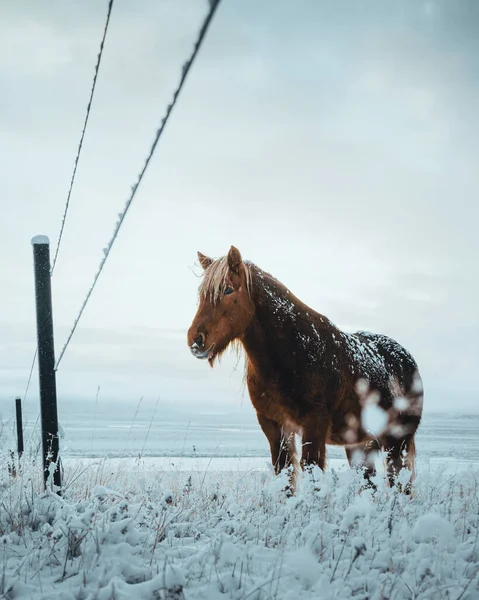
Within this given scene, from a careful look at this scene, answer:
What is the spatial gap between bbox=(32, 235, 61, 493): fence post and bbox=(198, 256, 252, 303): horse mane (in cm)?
126

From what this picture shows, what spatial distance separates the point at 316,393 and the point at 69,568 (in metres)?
2.36

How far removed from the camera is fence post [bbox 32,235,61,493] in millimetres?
3791

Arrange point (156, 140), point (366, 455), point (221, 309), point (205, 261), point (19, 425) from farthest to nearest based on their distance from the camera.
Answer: point (19, 425)
point (366, 455)
point (205, 261)
point (221, 309)
point (156, 140)

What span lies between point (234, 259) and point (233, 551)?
240 cm

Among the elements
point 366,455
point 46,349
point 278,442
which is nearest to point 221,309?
Result: point 278,442

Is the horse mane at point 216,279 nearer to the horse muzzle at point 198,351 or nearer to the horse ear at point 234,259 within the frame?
the horse ear at point 234,259

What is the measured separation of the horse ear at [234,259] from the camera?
427 centimetres

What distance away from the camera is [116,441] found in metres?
23.9

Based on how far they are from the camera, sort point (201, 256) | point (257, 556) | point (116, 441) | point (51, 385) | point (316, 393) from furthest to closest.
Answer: point (116, 441)
point (201, 256)
point (316, 393)
point (51, 385)
point (257, 556)

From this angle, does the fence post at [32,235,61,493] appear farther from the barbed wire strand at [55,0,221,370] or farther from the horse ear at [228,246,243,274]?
the horse ear at [228,246,243,274]

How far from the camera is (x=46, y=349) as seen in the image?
386 cm

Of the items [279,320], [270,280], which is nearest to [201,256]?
[270,280]

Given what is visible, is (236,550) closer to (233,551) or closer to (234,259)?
(233,551)

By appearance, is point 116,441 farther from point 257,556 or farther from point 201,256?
point 257,556
